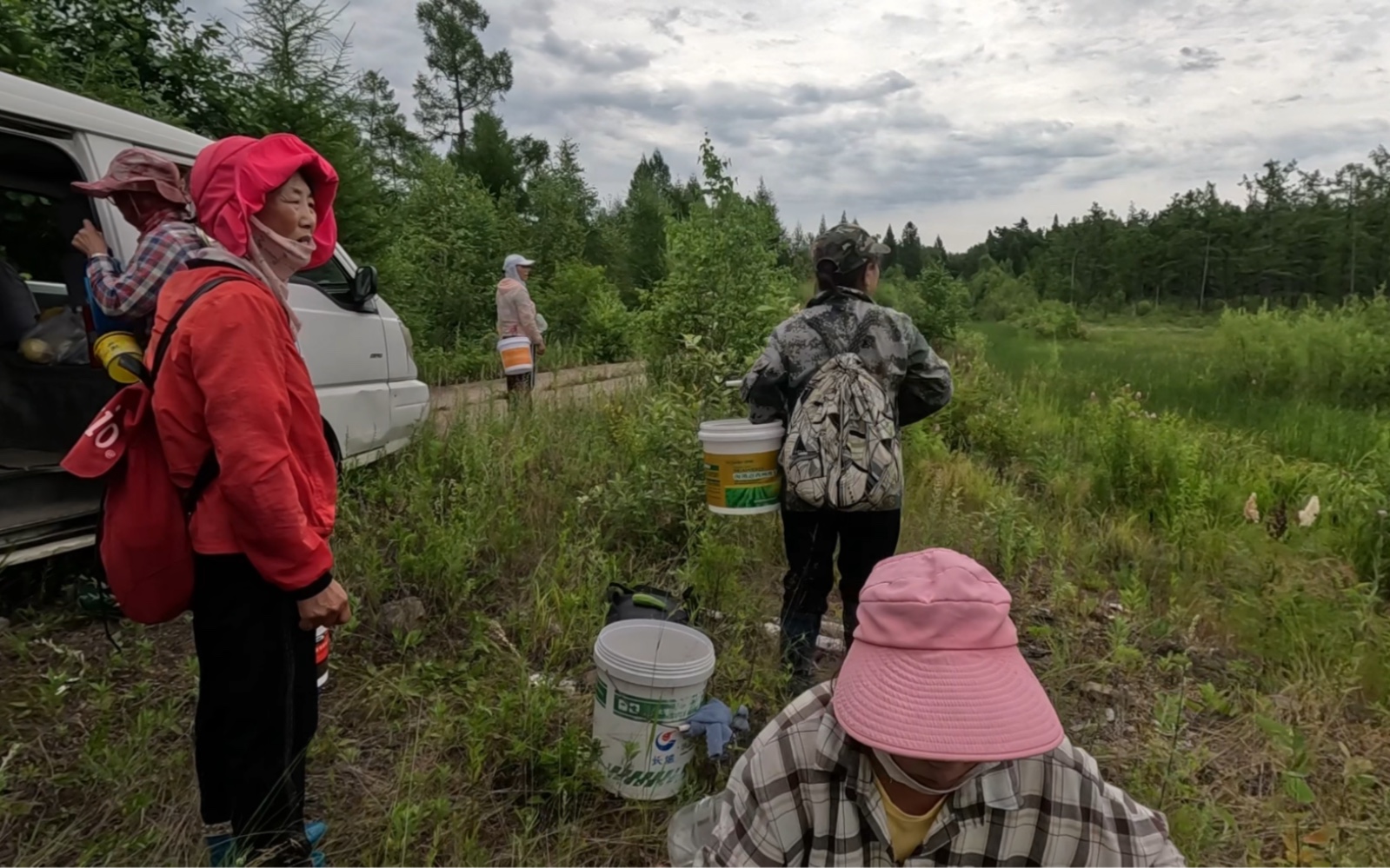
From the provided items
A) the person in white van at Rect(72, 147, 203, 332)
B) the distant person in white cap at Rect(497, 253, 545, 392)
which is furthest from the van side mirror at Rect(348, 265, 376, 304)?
the distant person in white cap at Rect(497, 253, 545, 392)

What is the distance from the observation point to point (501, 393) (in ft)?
23.7

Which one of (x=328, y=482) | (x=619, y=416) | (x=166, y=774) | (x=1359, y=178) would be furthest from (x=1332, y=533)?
(x=1359, y=178)

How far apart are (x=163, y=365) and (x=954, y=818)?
173cm

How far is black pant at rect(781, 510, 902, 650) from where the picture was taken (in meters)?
2.80

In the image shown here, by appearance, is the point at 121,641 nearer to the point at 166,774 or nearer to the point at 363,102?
the point at 166,774

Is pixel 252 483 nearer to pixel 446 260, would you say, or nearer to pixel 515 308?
pixel 515 308

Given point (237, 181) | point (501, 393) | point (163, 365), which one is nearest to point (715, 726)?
point (163, 365)

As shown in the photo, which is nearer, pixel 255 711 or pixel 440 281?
pixel 255 711

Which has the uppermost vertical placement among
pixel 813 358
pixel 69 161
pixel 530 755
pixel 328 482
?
pixel 69 161

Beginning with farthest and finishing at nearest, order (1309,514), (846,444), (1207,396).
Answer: (1207,396)
(1309,514)
(846,444)

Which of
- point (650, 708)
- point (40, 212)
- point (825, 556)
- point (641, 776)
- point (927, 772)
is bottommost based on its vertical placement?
point (641, 776)

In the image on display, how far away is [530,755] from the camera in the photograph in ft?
8.05

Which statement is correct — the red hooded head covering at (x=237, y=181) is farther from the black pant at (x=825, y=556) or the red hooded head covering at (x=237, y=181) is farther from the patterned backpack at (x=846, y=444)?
the black pant at (x=825, y=556)

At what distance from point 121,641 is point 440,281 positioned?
9305 millimetres
